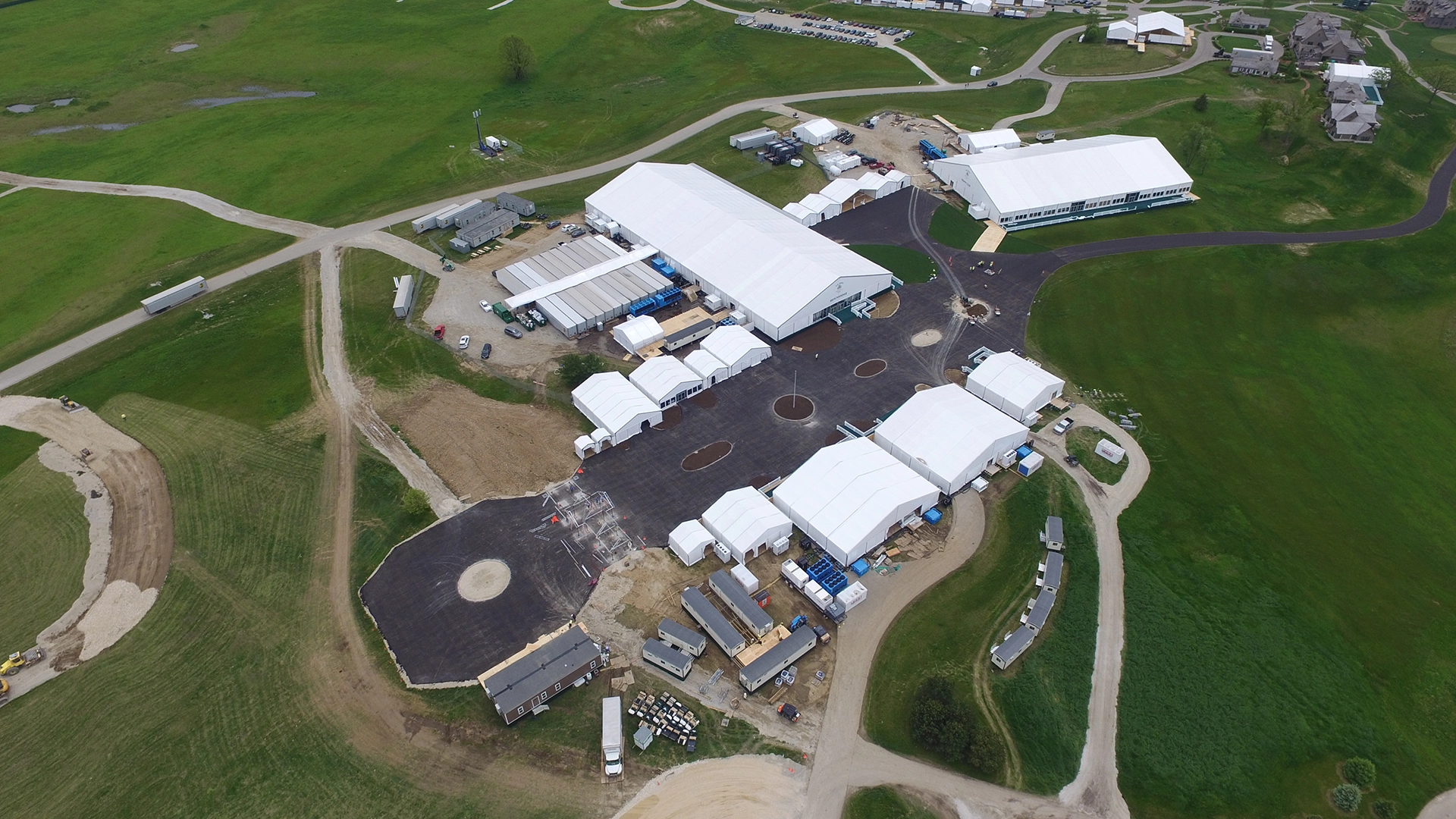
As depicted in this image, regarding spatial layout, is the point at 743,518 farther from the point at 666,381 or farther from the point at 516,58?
the point at 516,58

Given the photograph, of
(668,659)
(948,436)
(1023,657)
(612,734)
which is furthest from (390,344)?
(1023,657)

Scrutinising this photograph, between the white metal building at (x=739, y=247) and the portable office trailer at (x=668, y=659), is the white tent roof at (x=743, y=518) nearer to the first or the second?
the portable office trailer at (x=668, y=659)

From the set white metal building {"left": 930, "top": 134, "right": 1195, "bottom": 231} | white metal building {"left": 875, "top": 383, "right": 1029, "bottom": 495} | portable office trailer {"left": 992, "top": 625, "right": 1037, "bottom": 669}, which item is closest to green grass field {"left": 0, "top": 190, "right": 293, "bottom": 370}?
white metal building {"left": 875, "top": 383, "right": 1029, "bottom": 495}

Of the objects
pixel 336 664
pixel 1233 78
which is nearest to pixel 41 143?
pixel 336 664

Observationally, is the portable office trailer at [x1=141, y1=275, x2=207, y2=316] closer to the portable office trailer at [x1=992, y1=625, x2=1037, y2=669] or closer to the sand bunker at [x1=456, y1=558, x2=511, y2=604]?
the sand bunker at [x1=456, y1=558, x2=511, y2=604]

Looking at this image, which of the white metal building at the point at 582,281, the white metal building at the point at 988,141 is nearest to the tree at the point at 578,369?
the white metal building at the point at 582,281

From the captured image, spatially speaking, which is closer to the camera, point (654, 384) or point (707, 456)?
point (707, 456)

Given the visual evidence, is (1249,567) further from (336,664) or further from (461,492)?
(336,664)
